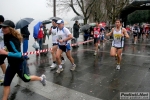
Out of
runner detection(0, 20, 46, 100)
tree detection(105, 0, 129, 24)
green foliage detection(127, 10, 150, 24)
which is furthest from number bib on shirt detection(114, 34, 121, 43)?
green foliage detection(127, 10, 150, 24)

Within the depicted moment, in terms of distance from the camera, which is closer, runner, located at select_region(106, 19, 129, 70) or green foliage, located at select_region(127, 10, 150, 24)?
runner, located at select_region(106, 19, 129, 70)

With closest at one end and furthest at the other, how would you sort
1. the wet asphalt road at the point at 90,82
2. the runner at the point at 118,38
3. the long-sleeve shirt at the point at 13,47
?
the long-sleeve shirt at the point at 13,47, the wet asphalt road at the point at 90,82, the runner at the point at 118,38

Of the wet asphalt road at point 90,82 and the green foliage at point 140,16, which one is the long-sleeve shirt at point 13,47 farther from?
the green foliage at point 140,16

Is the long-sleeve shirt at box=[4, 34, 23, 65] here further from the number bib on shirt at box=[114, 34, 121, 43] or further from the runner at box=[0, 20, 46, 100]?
the number bib on shirt at box=[114, 34, 121, 43]

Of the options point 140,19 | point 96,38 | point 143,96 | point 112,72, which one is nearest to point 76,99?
point 143,96

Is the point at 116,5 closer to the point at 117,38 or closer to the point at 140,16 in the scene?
the point at 117,38

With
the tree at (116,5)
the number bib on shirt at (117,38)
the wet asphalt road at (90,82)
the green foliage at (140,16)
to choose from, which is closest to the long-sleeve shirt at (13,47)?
the wet asphalt road at (90,82)

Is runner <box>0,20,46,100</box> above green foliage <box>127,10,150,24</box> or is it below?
below

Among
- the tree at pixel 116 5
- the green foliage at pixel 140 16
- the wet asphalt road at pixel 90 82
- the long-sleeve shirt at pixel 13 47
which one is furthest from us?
the green foliage at pixel 140 16

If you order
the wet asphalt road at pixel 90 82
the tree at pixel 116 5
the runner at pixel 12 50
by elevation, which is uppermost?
the tree at pixel 116 5

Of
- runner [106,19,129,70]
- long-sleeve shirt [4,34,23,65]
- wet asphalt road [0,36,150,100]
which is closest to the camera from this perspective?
long-sleeve shirt [4,34,23,65]

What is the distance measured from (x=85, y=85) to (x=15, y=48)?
2.28 meters

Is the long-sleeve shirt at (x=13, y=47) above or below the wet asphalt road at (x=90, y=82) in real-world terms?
above

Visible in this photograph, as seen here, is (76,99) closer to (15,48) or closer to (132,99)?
(132,99)
